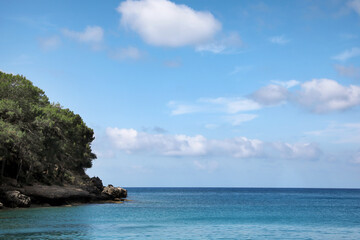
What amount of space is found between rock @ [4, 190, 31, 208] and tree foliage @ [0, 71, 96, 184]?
3973 mm

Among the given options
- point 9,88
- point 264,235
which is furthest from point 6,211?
point 264,235

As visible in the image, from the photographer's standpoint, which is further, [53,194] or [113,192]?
[113,192]

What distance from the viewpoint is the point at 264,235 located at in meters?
32.5

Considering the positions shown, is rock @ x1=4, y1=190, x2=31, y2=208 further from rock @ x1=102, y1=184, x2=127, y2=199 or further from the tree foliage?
rock @ x1=102, y1=184, x2=127, y2=199

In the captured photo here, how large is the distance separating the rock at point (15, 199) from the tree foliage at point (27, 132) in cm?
397

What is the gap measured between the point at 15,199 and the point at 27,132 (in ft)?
29.6

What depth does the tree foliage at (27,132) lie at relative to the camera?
4872 centimetres

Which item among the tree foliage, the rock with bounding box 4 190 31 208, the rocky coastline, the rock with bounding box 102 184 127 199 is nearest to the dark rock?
the rocky coastline

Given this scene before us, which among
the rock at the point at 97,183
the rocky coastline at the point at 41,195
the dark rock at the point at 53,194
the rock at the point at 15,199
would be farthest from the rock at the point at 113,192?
the rock at the point at 15,199

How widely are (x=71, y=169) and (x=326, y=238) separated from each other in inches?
2591

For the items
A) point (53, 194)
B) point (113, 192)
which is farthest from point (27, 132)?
point (113, 192)

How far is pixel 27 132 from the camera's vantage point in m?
51.1

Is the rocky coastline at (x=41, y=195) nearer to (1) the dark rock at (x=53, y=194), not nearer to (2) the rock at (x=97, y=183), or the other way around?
(1) the dark rock at (x=53, y=194)

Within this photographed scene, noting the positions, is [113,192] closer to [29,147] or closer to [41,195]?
[41,195]
